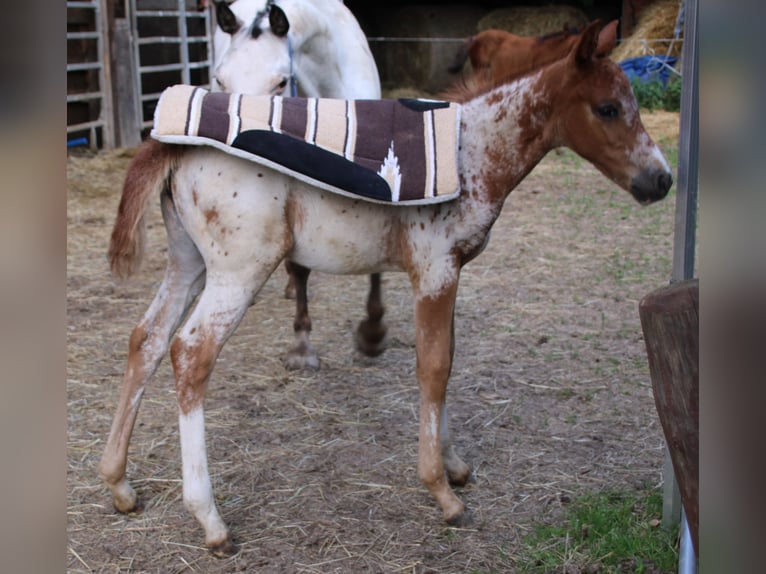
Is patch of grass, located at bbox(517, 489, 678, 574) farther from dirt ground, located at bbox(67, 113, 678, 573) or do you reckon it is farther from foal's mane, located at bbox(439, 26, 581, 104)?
foal's mane, located at bbox(439, 26, 581, 104)

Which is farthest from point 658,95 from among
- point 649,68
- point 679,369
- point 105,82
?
point 679,369

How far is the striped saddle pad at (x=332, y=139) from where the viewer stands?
264 cm

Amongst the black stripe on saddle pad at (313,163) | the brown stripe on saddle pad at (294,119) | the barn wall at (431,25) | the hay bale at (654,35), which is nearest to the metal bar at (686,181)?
the black stripe on saddle pad at (313,163)

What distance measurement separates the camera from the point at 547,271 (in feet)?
19.5

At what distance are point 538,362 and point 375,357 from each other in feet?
2.87

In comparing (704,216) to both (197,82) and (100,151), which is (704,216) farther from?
(197,82)

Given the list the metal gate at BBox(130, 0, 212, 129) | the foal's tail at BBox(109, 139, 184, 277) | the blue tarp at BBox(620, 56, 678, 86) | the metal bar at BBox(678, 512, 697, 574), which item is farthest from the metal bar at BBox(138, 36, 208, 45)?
the metal bar at BBox(678, 512, 697, 574)

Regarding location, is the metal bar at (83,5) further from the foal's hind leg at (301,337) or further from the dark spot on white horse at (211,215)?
the dark spot on white horse at (211,215)

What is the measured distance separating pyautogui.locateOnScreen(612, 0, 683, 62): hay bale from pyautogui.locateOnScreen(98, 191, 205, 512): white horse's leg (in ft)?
34.7

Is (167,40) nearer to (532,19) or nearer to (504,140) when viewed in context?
(532,19)

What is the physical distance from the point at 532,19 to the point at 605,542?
1303cm

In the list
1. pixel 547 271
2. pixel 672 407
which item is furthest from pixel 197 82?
pixel 672 407

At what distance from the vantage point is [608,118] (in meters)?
2.69

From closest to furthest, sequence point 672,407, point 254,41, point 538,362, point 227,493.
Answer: point 672,407
point 227,493
point 254,41
point 538,362
